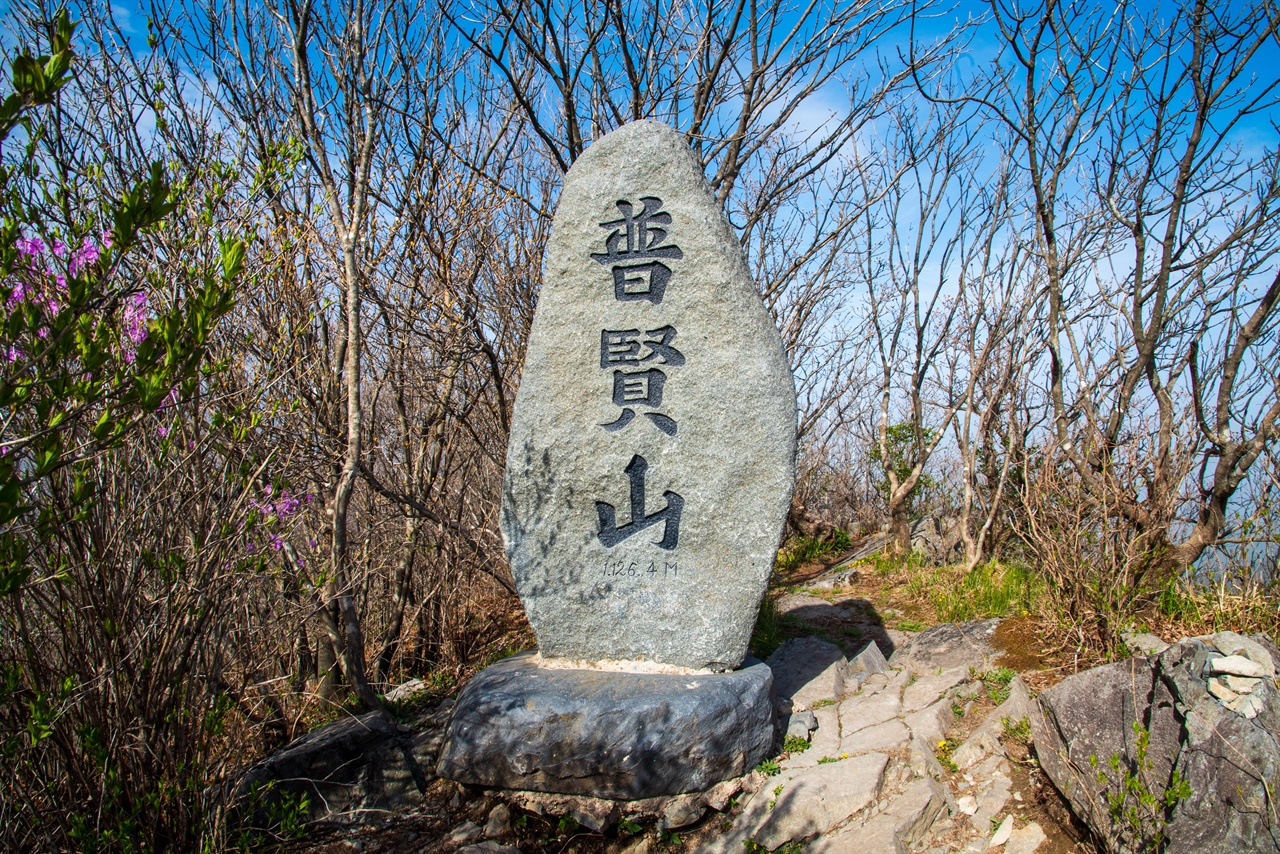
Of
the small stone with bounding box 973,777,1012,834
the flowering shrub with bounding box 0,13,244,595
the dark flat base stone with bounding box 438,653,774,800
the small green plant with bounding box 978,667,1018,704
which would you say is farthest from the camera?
the small green plant with bounding box 978,667,1018,704

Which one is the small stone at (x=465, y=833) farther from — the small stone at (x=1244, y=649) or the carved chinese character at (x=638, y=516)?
the small stone at (x=1244, y=649)

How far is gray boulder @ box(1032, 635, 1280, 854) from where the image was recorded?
2.41 metres

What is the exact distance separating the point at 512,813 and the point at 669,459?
5.42ft

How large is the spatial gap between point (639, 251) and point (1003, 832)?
281 cm

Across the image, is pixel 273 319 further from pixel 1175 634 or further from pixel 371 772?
pixel 1175 634

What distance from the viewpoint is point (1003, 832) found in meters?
2.74

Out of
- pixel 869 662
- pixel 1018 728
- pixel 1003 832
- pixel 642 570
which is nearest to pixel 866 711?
pixel 869 662

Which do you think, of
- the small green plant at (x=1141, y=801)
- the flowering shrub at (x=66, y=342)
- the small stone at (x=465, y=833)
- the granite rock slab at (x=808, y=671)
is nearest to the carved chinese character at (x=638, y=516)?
the granite rock slab at (x=808, y=671)

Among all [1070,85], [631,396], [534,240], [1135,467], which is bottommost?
[1135,467]

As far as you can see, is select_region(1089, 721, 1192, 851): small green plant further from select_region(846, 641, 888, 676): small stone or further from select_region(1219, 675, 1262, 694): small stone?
select_region(846, 641, 888, 676): small stone

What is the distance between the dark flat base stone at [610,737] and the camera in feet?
10.3

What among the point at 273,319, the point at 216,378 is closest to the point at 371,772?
the point at 216,378

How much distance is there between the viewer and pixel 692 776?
3.18 metres

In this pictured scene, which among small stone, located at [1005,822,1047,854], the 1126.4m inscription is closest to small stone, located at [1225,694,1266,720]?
small stone, located at [1005,822,1047,854]
